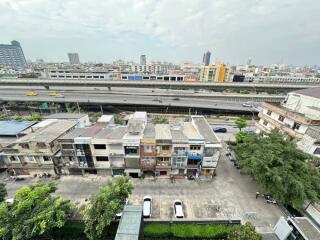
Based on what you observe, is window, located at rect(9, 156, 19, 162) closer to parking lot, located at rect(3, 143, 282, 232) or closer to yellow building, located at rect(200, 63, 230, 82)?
parking lot, located at rect(3, 143, 282, 232)

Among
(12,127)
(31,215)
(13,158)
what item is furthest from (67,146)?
(12,127)

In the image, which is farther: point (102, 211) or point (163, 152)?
point (163, 152)

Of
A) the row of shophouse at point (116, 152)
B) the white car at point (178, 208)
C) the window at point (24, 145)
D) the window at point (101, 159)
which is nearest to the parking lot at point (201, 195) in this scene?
the white car at point (178, 208)

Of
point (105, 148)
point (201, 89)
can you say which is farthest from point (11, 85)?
point (201, 89)

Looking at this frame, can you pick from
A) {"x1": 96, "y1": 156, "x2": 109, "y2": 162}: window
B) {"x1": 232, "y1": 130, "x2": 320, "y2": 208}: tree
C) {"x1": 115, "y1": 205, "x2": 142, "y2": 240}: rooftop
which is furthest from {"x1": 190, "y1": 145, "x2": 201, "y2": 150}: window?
{"x1": 96, "y1": 156, "x2": 109, "y2": 162}: window

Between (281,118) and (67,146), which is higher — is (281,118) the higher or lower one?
the higher one

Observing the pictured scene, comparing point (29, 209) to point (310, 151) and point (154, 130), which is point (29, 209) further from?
point (310, 151)

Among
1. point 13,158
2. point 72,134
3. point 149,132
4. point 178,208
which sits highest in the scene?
point 149,132

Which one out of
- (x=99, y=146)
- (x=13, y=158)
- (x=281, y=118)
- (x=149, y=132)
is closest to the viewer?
(x=99, y=146)

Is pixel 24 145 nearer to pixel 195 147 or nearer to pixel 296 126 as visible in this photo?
pixel 195 147
